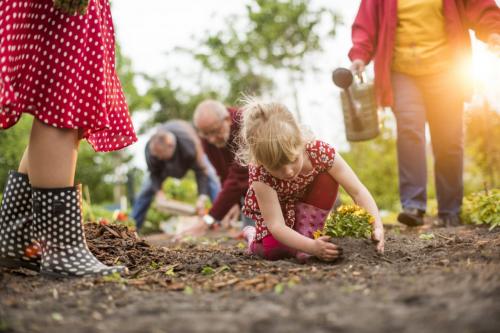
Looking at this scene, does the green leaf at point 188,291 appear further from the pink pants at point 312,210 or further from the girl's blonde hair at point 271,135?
the pink pants at point 312,210

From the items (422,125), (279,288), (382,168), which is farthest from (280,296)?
(382,168)

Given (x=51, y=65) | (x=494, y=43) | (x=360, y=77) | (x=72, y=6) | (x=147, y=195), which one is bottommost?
(x=147, y=195)

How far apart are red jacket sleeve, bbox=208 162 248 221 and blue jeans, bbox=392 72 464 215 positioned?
1351 millimetres

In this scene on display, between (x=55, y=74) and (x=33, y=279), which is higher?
(x=55, y=74)

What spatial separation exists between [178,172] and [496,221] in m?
4.65

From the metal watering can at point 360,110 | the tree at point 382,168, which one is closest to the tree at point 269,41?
the tree at point 382,168

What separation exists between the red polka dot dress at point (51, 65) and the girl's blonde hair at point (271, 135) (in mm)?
725

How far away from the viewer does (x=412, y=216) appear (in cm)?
428

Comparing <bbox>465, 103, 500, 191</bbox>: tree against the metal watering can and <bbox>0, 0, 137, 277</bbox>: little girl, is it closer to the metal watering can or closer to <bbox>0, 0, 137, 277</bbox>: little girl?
the metal watering can

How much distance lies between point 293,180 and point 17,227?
1392mm

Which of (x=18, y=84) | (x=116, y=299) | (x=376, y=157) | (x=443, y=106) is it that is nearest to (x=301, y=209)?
(x=116, y=299)

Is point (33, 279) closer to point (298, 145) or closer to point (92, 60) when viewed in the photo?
point (92, 60)

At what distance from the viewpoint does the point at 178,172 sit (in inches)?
293

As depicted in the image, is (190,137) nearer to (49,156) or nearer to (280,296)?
(49,156)
